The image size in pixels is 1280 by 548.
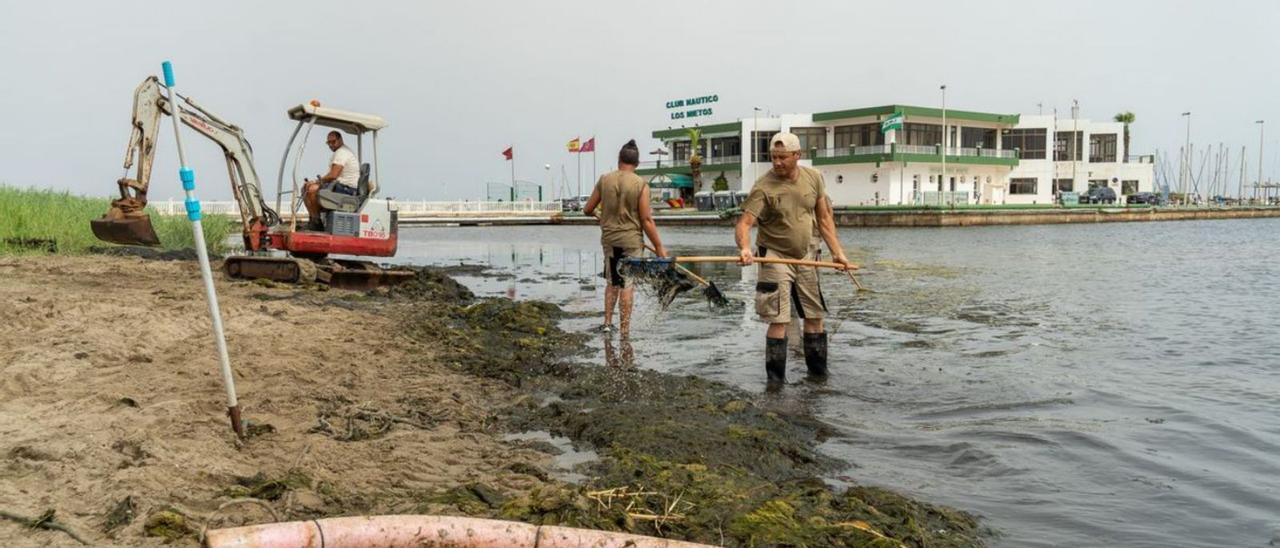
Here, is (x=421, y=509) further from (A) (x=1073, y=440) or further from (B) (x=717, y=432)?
(A) (x=1073, y=440)

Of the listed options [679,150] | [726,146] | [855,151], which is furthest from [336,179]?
[679,150]

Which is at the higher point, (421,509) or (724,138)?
(724,138)

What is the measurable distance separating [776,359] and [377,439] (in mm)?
3826

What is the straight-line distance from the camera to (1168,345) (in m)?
11.0

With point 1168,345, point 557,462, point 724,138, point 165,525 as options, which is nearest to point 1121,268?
point 1168,345

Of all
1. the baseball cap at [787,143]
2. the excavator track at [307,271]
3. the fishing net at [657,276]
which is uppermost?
the baseball cap at [787,143]

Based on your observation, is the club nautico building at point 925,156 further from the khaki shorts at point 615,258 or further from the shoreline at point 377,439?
the shoreline at point 377,439

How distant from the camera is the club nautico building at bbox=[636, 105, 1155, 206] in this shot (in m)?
70.1

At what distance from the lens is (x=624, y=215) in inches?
396

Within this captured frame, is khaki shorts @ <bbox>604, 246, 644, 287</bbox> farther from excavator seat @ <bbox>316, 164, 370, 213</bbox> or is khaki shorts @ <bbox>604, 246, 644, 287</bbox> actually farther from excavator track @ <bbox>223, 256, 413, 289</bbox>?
excavator track @ <bbox>223, 256, 413, 289</bbox>

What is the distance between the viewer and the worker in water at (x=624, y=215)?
9992 mm

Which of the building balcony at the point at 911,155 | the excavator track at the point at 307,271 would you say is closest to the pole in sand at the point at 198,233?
the excavator track at the point at 307,271

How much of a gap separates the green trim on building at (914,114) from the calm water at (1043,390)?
167ft

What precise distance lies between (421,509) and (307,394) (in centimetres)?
236
